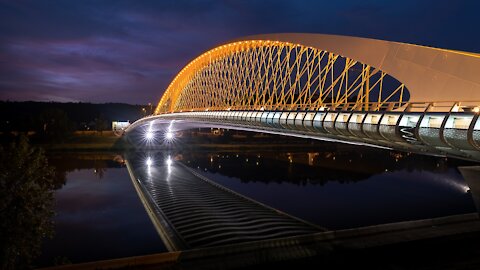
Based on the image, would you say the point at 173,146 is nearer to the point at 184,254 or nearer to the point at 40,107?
the point at 184,254

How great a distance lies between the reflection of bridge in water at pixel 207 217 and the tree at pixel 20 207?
232 inches

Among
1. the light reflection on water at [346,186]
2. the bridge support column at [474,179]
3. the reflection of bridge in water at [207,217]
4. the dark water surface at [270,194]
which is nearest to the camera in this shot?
the bridge support column at [474,179]

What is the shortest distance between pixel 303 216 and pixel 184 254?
10340mm

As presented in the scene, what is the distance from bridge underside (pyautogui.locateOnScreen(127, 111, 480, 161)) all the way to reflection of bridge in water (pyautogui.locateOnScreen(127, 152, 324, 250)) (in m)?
4.21

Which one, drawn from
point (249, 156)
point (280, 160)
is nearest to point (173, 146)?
point (249, 156)

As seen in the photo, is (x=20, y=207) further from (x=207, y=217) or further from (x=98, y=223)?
(x=98, y=223)

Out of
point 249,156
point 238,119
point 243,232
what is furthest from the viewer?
point 249,156

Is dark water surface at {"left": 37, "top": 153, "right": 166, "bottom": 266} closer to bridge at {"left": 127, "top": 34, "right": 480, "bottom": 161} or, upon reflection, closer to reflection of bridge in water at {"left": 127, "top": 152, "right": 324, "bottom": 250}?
reflection of bridge in water at {"left": 127, "top": 152, "right": 324, "bottom": 250}

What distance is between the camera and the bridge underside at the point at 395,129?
350 inches

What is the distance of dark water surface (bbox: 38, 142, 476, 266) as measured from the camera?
16.5m

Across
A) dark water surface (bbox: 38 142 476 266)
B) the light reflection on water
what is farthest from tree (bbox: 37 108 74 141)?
the light reflection on water

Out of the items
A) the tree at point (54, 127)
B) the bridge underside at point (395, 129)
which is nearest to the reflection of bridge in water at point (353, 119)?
the bridge underside at point (395, 129)

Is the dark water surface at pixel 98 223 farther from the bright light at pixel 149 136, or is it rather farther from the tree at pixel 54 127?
the bright light at pixel 149 136

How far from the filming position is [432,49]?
12.4 m
